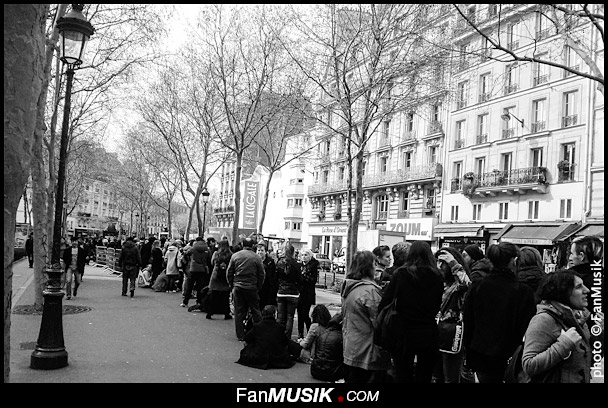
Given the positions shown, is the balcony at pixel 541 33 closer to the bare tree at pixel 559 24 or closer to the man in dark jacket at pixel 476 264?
the bare tree at pixel 559 24

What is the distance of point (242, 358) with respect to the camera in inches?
311

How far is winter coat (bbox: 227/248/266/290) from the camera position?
9844mm

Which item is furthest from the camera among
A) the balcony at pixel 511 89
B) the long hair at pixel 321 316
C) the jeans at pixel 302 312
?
the balcony at pixel 511 89

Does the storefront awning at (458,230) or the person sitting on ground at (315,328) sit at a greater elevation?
the storefront awning at (458,230)

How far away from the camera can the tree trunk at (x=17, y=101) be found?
3078 mm

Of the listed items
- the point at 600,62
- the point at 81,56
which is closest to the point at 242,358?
the point at 81,56

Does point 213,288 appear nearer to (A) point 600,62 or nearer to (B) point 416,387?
(B) point 416,387

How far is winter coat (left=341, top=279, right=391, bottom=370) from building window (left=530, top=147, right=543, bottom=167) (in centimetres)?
2912

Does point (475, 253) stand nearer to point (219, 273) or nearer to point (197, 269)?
point (219, 273)

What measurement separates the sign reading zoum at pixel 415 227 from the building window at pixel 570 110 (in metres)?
11.9

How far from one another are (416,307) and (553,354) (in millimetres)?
1253

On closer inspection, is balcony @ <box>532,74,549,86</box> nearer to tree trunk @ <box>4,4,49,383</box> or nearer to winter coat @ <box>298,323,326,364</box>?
winter coat @ <box>298,323,326,364</box>

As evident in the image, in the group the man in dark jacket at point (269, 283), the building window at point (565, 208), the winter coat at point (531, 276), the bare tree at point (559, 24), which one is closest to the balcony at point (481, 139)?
the building window at point (565, 208)

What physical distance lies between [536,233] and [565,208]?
1992 millimetres
